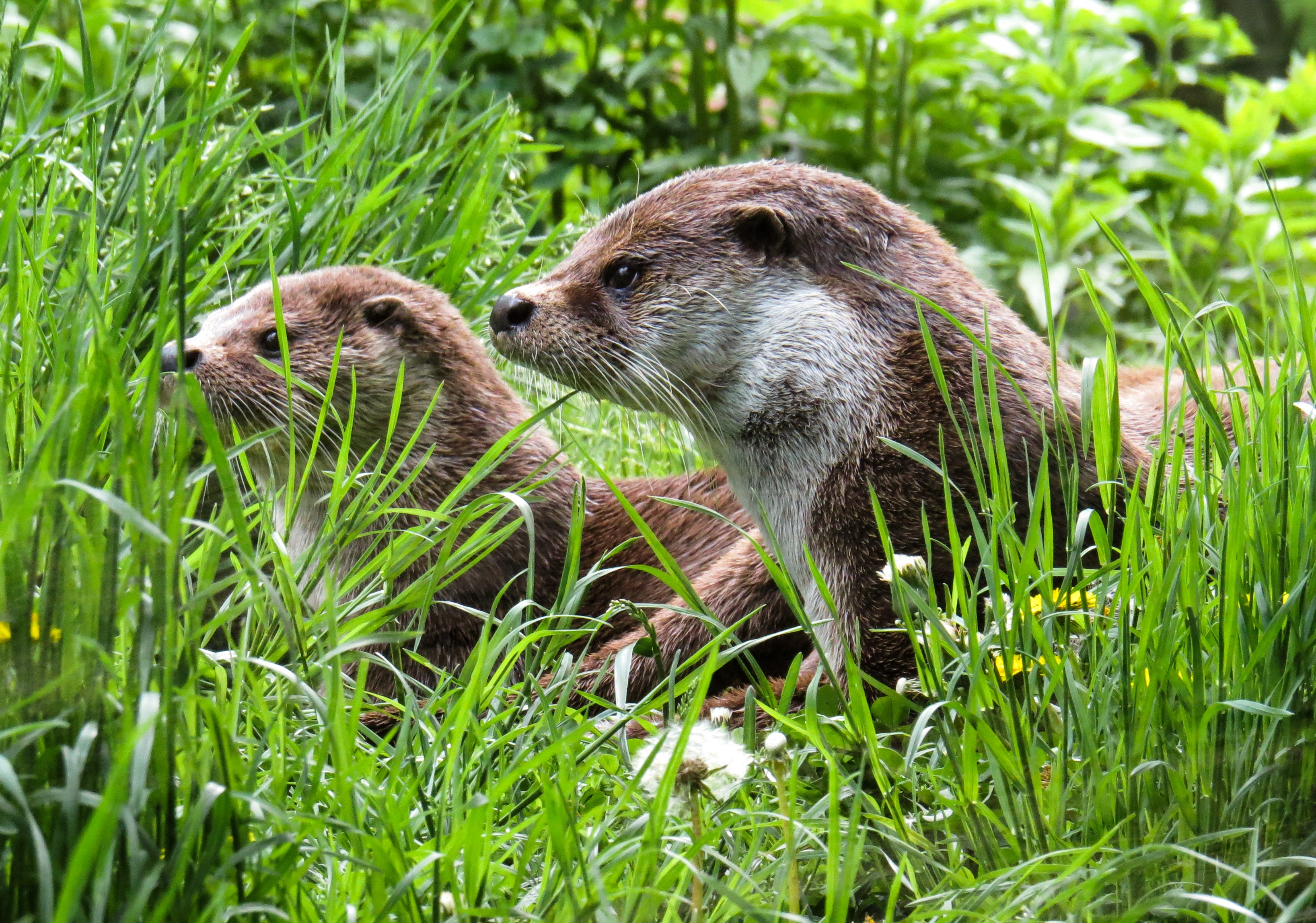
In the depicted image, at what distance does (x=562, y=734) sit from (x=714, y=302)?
987mm

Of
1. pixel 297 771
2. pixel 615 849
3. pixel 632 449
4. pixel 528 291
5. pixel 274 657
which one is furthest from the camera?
pixel 632 449

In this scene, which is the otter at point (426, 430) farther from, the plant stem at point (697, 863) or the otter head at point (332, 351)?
the plant stem at point (697, 863)

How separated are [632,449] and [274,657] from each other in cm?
196

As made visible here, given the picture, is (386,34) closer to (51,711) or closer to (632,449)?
(632,449)

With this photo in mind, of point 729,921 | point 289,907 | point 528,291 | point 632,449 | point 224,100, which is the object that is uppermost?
point 224,100

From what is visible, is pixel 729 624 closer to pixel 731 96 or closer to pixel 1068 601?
pixel 1068 601

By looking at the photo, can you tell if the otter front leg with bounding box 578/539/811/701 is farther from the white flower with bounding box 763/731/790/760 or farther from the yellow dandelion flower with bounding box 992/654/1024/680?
the white flower with bounding box 763/731/790/760

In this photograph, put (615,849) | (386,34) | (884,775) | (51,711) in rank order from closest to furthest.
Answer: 1. (51,711)
2. (615,849)
3. (884,775)
4. (386,34)

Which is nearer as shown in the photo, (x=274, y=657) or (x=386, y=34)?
(x=274, y=657)

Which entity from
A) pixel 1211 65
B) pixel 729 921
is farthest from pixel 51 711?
pixel 1211 65

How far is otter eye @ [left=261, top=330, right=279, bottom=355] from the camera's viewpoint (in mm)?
2938

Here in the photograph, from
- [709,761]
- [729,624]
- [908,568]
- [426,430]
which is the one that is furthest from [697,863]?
[426,430]

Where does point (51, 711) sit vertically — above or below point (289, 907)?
above

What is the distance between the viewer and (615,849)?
59.4 inches
